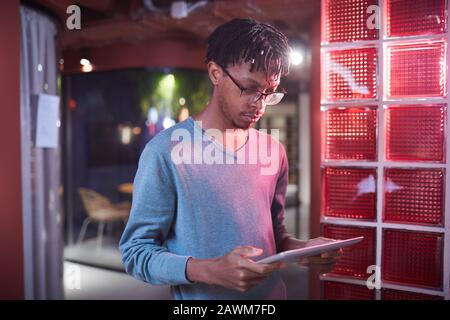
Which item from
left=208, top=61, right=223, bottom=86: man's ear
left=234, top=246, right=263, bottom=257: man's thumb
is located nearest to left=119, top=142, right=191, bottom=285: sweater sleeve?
left=234, top=246, right=263, bottom=257: man's thumb

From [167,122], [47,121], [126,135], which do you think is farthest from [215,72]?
[126,135]

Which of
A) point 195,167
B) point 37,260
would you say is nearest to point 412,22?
point 195,167

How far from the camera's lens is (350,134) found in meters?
1.52

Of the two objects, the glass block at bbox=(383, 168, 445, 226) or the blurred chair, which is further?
the blurred chair

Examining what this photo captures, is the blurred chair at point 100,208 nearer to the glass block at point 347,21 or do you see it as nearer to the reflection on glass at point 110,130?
the reflection on glass at point 110,130

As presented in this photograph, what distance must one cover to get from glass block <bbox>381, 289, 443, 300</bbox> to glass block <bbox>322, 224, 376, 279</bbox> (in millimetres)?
89

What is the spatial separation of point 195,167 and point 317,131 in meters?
2.43

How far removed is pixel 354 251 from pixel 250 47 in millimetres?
835

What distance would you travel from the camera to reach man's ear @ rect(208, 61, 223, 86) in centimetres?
130

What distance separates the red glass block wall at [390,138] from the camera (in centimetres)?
142

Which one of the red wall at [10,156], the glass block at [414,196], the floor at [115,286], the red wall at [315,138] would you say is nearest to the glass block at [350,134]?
the glass block at [414,196]

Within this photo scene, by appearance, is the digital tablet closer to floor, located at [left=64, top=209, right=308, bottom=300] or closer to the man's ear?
the man's ear

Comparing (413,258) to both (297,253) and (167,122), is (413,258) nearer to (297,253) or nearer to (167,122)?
(297,253)
